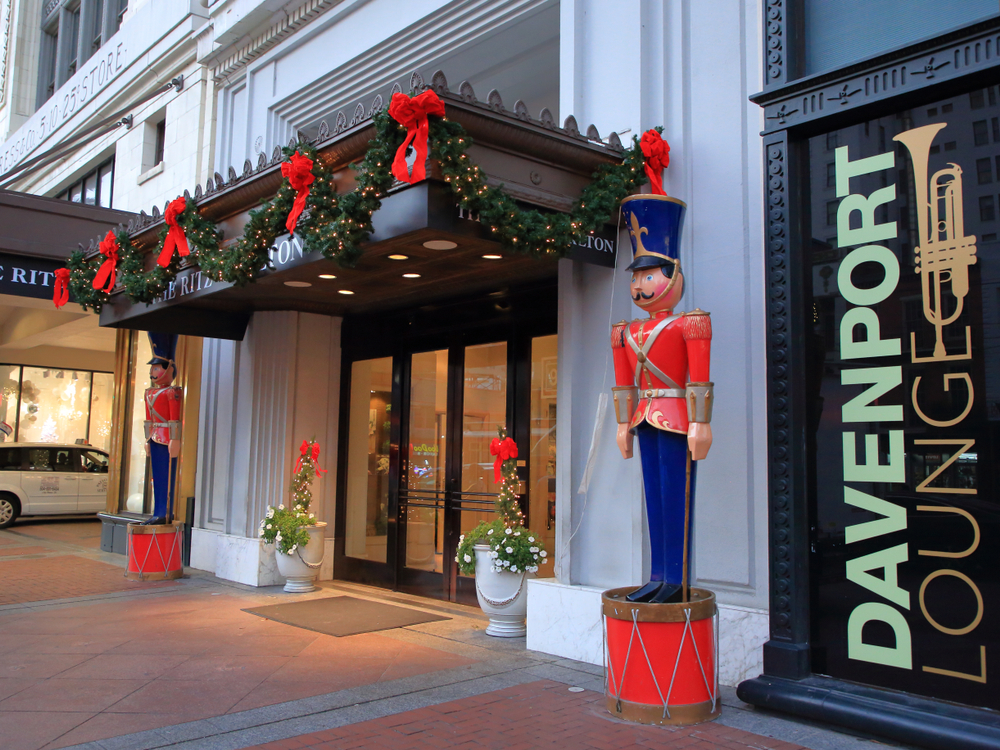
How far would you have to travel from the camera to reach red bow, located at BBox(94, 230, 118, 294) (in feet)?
29.3

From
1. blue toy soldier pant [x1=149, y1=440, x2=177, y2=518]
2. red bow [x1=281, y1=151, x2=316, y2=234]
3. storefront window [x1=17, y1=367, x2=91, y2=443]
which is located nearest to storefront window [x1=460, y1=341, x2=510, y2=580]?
red bow [x1=281, y1=151, x2=316, y2=234]

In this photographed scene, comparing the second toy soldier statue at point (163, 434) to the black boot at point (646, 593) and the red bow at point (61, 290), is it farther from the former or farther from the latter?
the black boot at point (646, 593)

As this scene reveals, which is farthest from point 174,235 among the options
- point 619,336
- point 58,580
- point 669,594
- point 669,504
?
point 669,594

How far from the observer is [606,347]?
6.46 meters

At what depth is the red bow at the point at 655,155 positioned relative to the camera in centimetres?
609

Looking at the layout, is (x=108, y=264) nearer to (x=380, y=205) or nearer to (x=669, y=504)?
(x=380, y=205)

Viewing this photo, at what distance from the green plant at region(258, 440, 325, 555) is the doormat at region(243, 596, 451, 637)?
0.70 m

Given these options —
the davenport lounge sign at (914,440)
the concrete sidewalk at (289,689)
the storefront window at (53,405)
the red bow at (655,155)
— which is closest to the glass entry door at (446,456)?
the concrete sidewalk at (289,689)

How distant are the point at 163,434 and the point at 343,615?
154 inches

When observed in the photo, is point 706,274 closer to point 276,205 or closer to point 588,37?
point 588,37

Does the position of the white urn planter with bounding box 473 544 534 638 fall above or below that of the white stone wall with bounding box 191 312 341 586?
below

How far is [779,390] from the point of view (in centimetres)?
501

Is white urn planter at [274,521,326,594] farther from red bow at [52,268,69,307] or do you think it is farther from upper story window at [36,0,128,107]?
upper story window at [36,0,128,107]

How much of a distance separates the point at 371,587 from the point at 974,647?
6687 millimetres
